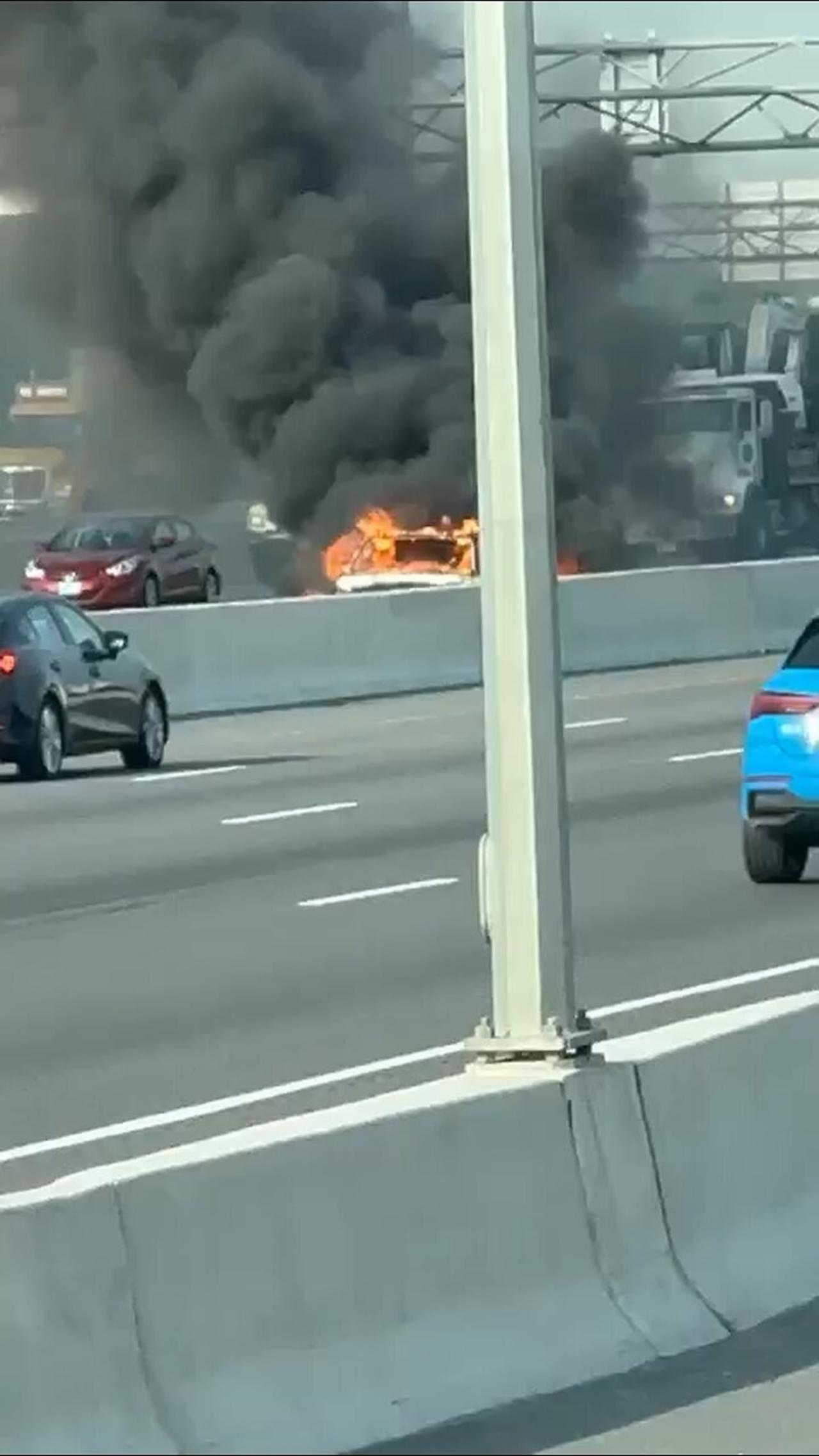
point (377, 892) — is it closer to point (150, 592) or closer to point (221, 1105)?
point (221, 1105)

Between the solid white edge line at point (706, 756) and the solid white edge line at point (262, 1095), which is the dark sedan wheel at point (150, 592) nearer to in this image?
the solid white edge line at point (706, 756)

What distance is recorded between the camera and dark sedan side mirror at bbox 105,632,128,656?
26.1 m

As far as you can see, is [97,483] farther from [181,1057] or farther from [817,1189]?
[817,1189]

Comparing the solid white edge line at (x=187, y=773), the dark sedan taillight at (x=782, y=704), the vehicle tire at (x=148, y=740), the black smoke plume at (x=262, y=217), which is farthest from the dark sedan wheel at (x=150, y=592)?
the dark sedan taillight at (x=782, y=704)

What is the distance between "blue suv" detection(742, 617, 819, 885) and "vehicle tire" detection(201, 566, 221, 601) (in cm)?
2983

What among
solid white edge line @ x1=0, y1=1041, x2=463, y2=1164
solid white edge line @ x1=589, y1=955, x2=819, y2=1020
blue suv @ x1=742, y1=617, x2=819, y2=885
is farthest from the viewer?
blue suv @ x1=742, y1=617, x2=819, y2=885

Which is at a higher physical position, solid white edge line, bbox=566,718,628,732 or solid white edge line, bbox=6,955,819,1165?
solid white edge line, bbox=6,955,819,1165

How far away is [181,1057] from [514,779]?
5.18 metres


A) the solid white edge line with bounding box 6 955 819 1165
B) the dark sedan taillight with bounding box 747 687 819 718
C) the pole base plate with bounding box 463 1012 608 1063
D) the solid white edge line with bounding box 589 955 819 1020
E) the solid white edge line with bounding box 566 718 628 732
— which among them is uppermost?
the pole base plate with bounding box 463 1012 608 1063

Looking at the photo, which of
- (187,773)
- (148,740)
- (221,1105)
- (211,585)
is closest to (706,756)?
(187,773)

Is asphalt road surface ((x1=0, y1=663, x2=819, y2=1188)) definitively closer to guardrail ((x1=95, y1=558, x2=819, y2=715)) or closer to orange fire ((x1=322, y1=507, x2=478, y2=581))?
guardrail ((x1=95, y1=558, x2=819, y2=715))

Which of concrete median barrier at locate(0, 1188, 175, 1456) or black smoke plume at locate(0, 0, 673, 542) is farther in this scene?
concrete median barrier at locate(0, 1188, 175, 1456)

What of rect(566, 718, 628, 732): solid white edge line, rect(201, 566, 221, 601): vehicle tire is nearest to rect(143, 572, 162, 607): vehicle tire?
rect(201, 566, 221, 601): vehicle tire

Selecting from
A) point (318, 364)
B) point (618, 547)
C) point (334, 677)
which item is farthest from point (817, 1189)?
point (318, 364)
